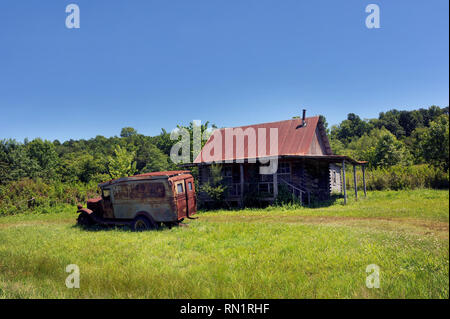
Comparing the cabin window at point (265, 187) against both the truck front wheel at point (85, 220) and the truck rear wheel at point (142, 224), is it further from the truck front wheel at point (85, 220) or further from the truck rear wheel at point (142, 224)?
the truck front wheel at point (85, 220)

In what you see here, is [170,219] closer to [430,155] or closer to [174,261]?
[174,261]

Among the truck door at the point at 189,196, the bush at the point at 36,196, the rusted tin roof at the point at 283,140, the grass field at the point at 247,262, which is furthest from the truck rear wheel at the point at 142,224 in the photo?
the bush at the point at 36,196

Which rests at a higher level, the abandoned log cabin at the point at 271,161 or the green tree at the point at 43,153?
the green tree at the point at 43,153

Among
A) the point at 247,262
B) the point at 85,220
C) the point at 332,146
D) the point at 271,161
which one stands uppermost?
the point at 332,146

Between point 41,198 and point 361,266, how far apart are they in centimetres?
2211

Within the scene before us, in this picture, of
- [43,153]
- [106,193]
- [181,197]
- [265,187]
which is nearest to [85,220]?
[106,193]

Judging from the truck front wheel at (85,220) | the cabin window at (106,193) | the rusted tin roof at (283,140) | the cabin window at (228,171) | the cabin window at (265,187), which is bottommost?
the truck front wheel at (85,220)

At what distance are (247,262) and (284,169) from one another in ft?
44.2

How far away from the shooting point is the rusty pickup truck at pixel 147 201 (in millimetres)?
9945

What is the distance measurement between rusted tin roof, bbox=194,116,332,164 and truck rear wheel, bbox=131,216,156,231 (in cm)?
834

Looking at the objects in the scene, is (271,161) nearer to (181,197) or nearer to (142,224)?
(181,197)

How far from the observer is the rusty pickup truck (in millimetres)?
9945

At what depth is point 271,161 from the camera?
58.5 feet

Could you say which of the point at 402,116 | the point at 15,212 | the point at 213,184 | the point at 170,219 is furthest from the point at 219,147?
the point at 402,116
